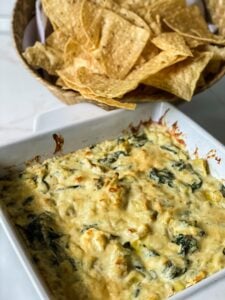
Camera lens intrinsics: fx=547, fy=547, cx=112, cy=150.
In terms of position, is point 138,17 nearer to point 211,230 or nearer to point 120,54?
point 120,54

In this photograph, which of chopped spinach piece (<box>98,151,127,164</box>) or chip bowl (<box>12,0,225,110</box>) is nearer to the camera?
chopped spinach piece (<box>98,151,127,164</box>)

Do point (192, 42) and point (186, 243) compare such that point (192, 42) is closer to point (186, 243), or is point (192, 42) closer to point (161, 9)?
point (161, 9)

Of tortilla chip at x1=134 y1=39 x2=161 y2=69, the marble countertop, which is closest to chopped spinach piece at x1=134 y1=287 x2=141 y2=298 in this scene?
the marble countertop

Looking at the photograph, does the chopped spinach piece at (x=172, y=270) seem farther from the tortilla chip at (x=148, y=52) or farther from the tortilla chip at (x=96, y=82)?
the tortilla chip at (x=148, y=52)

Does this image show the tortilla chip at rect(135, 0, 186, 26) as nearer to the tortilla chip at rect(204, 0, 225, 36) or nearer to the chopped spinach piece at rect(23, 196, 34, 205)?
the tortilla chip at rect(204, 0, 225, 36)

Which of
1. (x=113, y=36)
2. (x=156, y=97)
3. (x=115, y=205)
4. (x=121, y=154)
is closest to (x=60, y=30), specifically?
(x=113, y=36)

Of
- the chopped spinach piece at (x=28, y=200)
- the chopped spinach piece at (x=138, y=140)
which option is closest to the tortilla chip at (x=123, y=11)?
the chopped spinach piece at (x=138, y=140)
